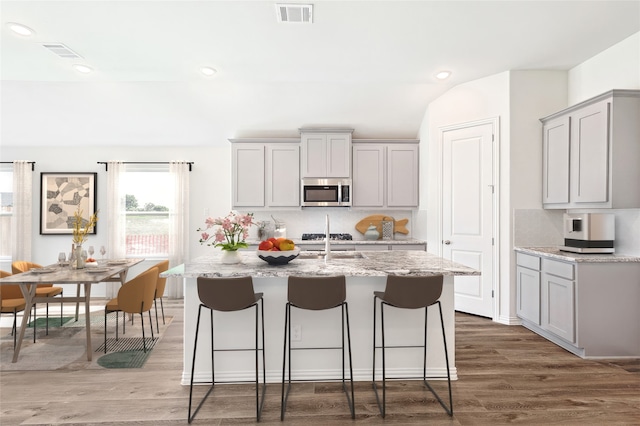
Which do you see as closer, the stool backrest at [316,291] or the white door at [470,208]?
the stool backrest at [316,291]

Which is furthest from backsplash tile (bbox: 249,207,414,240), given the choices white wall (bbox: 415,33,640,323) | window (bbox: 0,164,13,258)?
window (bbox: 0,164,13,258)

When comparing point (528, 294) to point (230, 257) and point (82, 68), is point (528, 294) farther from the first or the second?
point (82, 68)

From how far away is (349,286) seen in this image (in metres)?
2.92

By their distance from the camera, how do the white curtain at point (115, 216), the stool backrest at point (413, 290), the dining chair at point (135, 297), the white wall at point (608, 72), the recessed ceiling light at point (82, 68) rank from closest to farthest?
1. the stool backrest at point (413, 290)
2. the white wall at point (608, 72)
3. the dining chair at point (135, 297)
4. the recessed ceiling light at point (82, 68)
5. the white curtain at point (115, 216)

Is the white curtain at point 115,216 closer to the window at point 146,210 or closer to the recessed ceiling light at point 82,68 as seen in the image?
the window at point 146,210

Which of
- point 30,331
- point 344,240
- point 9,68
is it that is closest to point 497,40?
point 344,240

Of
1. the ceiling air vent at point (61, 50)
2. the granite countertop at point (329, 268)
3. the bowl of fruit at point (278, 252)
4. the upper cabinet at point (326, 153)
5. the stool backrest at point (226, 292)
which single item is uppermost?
the ceiling air vent at point (61, 50)

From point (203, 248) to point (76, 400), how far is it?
348cm

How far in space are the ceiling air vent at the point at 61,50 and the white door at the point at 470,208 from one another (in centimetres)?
443

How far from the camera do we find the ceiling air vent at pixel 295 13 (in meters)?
2.92

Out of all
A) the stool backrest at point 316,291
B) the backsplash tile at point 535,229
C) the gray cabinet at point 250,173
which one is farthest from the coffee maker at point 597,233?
the gray cabinet at point 250,173

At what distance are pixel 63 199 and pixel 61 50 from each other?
3005mm

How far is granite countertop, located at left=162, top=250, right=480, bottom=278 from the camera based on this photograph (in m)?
2.63

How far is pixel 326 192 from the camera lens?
5.54 m
